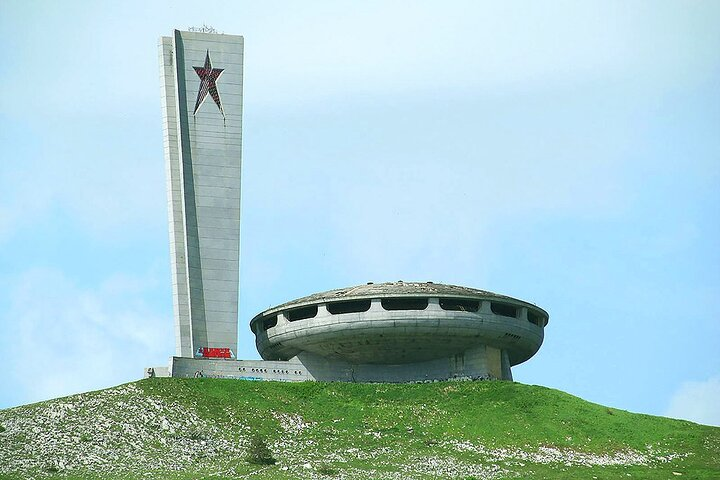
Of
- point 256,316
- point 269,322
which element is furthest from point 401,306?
point 256,316

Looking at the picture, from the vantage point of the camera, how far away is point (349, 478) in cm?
6212

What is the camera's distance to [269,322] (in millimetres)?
87375

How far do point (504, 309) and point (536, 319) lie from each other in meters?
3.70

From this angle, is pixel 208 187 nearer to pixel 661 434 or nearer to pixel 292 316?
pixel 292 316

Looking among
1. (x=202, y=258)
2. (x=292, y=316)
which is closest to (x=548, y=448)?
(x=292, y=316)

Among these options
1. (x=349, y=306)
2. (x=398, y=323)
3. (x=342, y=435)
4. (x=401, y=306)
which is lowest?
(x=342, y=435)

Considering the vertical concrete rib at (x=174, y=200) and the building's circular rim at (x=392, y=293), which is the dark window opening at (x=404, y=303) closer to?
the building's circular rim at (x=392, y=293)

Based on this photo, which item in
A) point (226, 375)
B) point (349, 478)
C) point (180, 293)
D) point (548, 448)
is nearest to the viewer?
point (349, 478)

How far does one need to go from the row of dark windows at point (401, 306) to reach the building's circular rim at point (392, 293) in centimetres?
35

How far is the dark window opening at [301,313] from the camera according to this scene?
277 ft

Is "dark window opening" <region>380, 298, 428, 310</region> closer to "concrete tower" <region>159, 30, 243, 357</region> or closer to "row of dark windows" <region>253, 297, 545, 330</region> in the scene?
"row of dark windows" <region>253, 297, 545, 330</region>

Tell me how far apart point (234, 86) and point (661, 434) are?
119ft

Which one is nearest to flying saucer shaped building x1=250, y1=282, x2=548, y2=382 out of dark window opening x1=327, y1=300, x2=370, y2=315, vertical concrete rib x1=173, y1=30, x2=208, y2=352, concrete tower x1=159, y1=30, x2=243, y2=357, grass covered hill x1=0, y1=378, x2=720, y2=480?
A: dark window opening x1=327, y1=300, x2=370, y2=315

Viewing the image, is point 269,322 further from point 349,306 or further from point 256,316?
point 349,306
